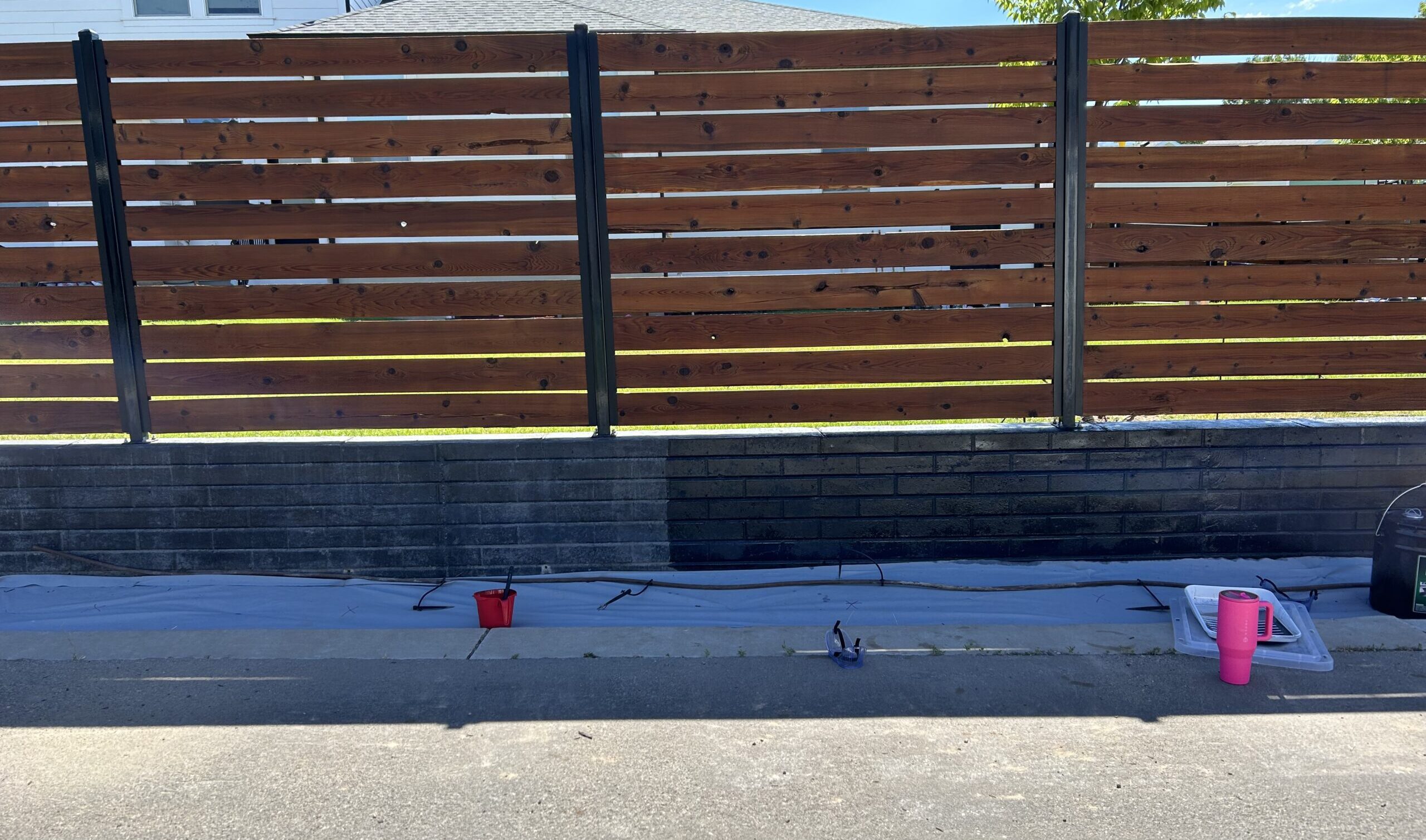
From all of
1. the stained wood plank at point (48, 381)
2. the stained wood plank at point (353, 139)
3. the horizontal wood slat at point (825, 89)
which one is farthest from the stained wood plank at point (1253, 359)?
the stained wood plank at point (48, 381)

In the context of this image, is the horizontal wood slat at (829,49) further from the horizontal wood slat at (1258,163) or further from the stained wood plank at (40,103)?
the stained wood plank at (40,103)

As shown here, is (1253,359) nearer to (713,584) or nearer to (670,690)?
(713,584)

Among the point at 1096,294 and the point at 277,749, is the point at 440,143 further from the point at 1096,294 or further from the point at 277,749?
the point at 1096,294

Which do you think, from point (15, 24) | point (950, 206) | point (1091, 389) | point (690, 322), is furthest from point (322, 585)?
point (15, 24)

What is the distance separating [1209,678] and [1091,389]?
164 cm

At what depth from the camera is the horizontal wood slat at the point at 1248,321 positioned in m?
4.80

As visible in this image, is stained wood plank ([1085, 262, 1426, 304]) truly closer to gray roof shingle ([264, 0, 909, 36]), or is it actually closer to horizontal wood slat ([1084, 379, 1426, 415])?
horizontal wood slat ([1084, 379, 1426, 415])

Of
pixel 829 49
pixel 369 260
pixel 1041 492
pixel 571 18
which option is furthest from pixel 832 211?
pixel 571 18

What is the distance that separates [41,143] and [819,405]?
13.1 ft

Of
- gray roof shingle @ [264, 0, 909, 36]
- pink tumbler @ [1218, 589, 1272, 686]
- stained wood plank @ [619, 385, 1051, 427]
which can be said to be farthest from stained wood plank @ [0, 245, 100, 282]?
gray roof shingle @ [264, 0, 909, 36]

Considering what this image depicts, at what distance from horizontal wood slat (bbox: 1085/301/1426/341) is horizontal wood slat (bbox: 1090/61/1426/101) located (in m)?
1.01

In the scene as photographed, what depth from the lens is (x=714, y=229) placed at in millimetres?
4742

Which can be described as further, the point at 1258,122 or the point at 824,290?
the point at 824,290

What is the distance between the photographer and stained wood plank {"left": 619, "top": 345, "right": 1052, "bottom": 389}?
4.82 meters
